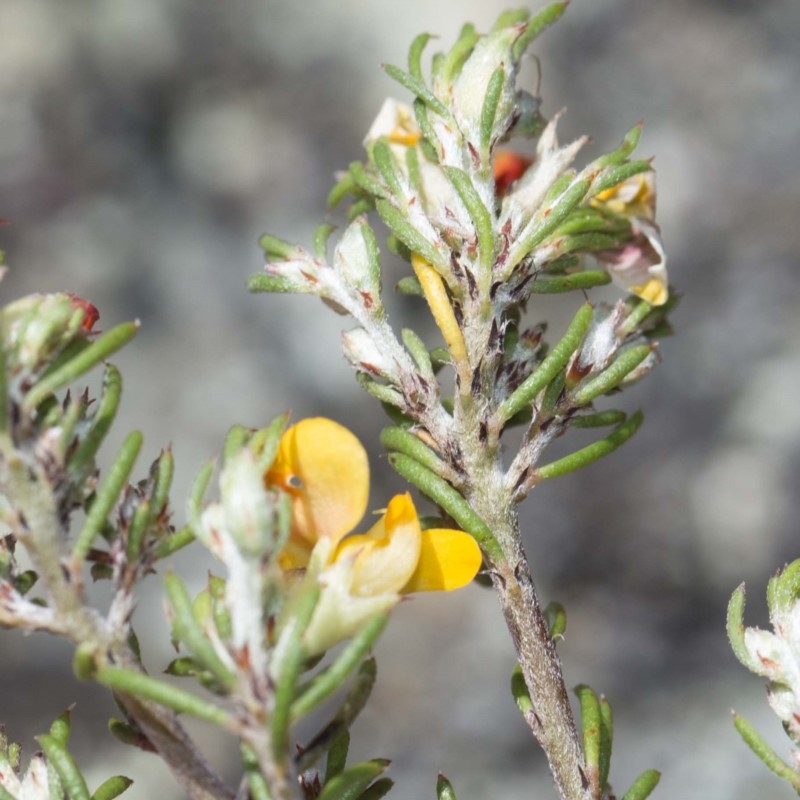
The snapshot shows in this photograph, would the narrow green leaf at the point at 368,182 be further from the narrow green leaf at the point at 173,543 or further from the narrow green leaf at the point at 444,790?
the narrow green leaf at the point at 444,790

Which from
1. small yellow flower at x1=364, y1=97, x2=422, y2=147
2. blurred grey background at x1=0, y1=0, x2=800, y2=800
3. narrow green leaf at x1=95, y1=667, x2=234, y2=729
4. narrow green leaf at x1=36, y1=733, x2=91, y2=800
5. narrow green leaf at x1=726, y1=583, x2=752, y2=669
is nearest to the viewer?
narrow green leaf at x1=95, y1=667, x2=234, y2=729

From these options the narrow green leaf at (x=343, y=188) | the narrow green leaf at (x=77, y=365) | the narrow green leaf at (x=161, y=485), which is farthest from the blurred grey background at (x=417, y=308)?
the narrow green leaf at (x=77, y=365)

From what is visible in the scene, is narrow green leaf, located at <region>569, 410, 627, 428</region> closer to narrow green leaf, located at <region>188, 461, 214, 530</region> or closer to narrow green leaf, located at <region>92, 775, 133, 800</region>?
narrow green leaf, located at <region>188, 461, 214, 530</region>

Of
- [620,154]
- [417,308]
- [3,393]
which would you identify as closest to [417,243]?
[620,154]

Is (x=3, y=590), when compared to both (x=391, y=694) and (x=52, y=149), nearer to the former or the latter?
(x=391, y=694)

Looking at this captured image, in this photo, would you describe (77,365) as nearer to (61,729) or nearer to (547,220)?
(61,729)

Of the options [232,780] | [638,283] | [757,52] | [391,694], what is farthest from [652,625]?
[638,283]

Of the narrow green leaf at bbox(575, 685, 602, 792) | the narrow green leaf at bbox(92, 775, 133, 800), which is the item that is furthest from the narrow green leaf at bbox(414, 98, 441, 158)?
the narrow green leaf at bbox(92, 775, 133, 800)
